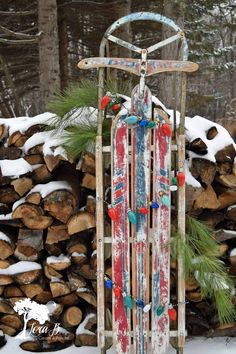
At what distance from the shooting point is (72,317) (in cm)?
266

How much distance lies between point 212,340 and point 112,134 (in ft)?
5.02

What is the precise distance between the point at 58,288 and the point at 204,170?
3.82ft

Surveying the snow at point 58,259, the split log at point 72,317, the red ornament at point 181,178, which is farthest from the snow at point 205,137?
the split log at point 72,317

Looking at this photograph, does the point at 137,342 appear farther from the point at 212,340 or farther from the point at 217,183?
the point at 217,183

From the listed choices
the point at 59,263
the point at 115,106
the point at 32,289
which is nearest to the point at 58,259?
the point at 59,263

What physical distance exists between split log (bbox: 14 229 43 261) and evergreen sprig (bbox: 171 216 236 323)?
0.85 meters

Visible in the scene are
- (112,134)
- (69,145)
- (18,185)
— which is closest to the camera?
(112,134)

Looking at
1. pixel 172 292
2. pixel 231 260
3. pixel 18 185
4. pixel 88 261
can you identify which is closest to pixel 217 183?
pixel 231 260

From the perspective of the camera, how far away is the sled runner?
87.4 inches

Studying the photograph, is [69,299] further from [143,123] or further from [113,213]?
[143,123]

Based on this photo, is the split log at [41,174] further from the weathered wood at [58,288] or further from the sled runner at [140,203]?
the weathered wood at [58,288]

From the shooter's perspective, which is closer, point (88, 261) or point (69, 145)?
point (69, 145)

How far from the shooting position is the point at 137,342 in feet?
7.59

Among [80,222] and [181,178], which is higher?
[181,178]
